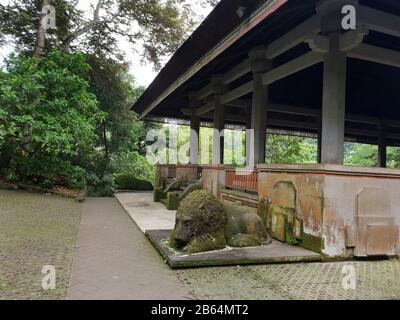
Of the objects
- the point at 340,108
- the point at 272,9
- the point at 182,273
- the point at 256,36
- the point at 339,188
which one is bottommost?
the point at 182,273

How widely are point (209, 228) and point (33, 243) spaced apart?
2769 mm

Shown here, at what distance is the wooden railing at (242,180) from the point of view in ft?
22.6

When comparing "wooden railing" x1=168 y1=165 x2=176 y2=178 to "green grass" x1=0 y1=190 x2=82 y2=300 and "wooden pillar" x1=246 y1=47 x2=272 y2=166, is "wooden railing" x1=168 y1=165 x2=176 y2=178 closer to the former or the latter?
"green grass" x1=0 y1=190 x2=82 y2=300

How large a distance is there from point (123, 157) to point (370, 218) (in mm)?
17507

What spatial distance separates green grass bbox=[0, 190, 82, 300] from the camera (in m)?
3.44

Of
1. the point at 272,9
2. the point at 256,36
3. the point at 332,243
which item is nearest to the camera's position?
the point at 272,9

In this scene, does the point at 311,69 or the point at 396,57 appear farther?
the point at 311,69

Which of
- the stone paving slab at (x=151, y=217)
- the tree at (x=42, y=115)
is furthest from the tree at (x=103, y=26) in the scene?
the stone paving slab at (x=151, y=217)

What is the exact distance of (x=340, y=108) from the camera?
5.59 m

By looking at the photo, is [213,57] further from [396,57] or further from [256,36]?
[396,57]

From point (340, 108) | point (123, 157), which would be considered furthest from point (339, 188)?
point (123, 157)

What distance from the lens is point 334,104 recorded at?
559 cm

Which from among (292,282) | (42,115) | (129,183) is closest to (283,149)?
(129,183)

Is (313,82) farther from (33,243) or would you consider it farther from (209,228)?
(33,243)
